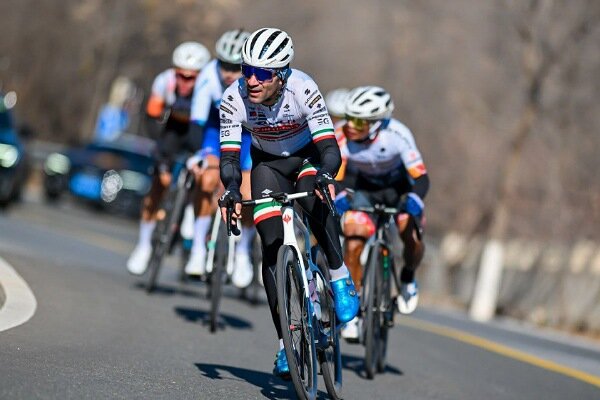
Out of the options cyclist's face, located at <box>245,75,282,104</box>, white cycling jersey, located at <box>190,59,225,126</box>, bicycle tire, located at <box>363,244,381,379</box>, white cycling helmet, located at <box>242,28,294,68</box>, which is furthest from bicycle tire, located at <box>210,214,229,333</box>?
white cycling helmet, located at <box>242,28,294,68</box>

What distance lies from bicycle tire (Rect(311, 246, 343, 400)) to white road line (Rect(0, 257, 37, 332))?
202 centimetres

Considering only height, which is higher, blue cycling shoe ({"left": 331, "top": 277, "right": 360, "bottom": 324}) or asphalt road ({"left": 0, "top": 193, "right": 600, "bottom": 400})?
blue cycling shoe ({"left": 331, "top": 277, "right": 360, "bottom": 324})

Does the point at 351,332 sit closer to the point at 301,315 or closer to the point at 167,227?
the point at 301,315

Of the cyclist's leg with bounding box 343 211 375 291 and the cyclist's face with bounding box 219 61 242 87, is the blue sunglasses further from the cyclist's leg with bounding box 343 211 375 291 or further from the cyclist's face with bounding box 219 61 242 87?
the cyclist's face with bounding box 219 61 242 87

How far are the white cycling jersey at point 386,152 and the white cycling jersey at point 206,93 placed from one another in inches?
62.8

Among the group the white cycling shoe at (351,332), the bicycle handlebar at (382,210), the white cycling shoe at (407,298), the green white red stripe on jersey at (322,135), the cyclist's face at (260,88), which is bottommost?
the white cycling shoe at (351,332)

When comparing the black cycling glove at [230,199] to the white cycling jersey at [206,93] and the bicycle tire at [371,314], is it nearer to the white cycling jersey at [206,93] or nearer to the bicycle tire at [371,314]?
the bicycle tire at [371,314]

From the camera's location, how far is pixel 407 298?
11609 mm

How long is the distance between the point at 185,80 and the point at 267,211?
539 centimetres

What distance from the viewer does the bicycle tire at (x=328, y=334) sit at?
8555 mm

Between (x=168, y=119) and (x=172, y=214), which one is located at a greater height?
(x=168, y=119)

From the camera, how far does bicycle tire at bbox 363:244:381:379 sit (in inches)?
417

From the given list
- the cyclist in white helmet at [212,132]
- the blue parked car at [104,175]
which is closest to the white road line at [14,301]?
the cyclist in white helmet at [212,132]

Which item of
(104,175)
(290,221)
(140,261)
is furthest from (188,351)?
(104,175)
